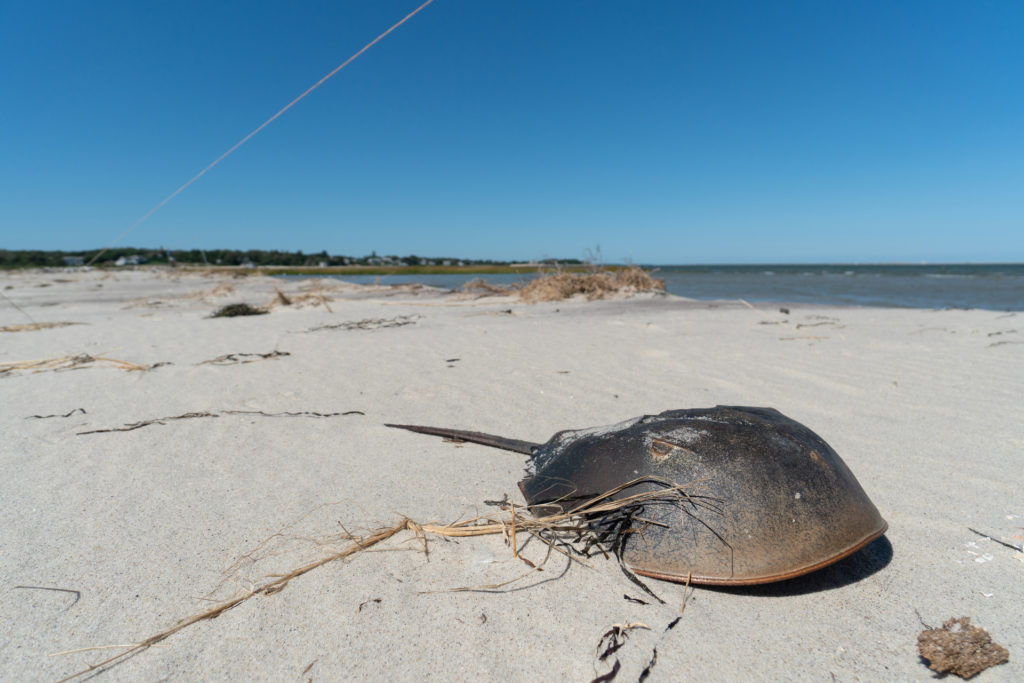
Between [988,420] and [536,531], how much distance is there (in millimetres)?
3069

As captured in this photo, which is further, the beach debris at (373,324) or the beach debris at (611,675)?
the beach debris at (373,324)

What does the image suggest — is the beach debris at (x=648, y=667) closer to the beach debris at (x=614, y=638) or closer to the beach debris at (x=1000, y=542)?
the beach debris at (x=614, y=638)

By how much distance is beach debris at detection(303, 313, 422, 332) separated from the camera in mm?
6684

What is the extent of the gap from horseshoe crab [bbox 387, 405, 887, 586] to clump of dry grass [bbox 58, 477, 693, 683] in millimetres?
31

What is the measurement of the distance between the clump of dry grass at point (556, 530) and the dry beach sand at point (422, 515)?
0.13 ft

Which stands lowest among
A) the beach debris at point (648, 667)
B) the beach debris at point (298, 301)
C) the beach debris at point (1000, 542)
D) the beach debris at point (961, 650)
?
the beach debris at point (648, 667)

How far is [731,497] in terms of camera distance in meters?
1.50

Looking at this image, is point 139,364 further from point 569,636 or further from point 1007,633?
point 1007,633

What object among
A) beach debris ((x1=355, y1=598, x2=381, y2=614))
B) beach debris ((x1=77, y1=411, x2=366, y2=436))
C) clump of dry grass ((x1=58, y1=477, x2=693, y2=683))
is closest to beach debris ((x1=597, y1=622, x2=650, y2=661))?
clump of dry grass ((x1=58, y1=477, x2=693, y2=683))

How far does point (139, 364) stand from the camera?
14.4ft

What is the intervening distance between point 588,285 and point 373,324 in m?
5.50

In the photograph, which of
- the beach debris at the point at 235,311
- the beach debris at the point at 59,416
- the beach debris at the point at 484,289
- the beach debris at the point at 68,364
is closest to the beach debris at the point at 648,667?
the beach debris at the point at 59,416

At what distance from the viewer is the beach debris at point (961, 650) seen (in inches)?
49.8

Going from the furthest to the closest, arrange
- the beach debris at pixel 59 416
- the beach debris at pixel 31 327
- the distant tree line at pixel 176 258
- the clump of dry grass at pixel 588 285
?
1. the distant tree line at pixel 176 258
2. the clump of dry grass at pixel 588 285
3. the beach debris at pixel 31 327
4. the beach debris at pixel 59 416
